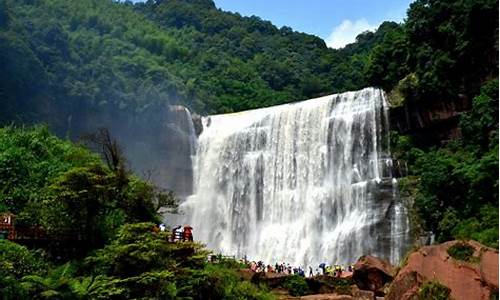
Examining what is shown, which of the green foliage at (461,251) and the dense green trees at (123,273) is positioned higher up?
the green foliage at (461,251)

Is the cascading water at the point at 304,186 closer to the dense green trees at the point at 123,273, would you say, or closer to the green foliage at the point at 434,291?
the green foliage at the point at 434,291

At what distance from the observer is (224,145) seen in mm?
42406

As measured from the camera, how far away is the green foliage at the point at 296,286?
1045 inches

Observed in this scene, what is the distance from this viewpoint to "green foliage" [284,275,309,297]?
87.1 feet

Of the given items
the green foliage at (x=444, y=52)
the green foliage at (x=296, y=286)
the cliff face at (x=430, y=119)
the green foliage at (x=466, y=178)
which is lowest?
the green foliage at (x=296, y=286)

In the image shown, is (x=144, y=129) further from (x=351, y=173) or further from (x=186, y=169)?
(x=351, y=173)

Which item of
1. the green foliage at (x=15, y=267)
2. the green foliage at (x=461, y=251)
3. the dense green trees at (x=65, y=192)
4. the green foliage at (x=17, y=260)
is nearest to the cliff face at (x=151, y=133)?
the dense green trees at (x=65, y=192)

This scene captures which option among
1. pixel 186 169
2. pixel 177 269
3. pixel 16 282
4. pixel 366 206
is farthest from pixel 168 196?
pixel 186 169

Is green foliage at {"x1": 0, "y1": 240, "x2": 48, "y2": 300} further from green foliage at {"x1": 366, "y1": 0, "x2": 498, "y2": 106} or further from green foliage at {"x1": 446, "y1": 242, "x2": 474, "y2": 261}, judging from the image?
green foliage at {"x1": 366, "y1": 0, "x2": 498, "y2": 106}

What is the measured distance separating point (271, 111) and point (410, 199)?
1158 centimetres

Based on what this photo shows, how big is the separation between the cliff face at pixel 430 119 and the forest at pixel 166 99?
0.21 metres

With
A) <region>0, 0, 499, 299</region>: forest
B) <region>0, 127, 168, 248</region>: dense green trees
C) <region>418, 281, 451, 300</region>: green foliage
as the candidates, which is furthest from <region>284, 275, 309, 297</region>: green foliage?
<region>418, 281, 451, 300</region>: green foliage

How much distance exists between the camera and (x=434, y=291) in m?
17.9

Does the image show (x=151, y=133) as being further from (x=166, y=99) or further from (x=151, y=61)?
(x=151, y=61)
